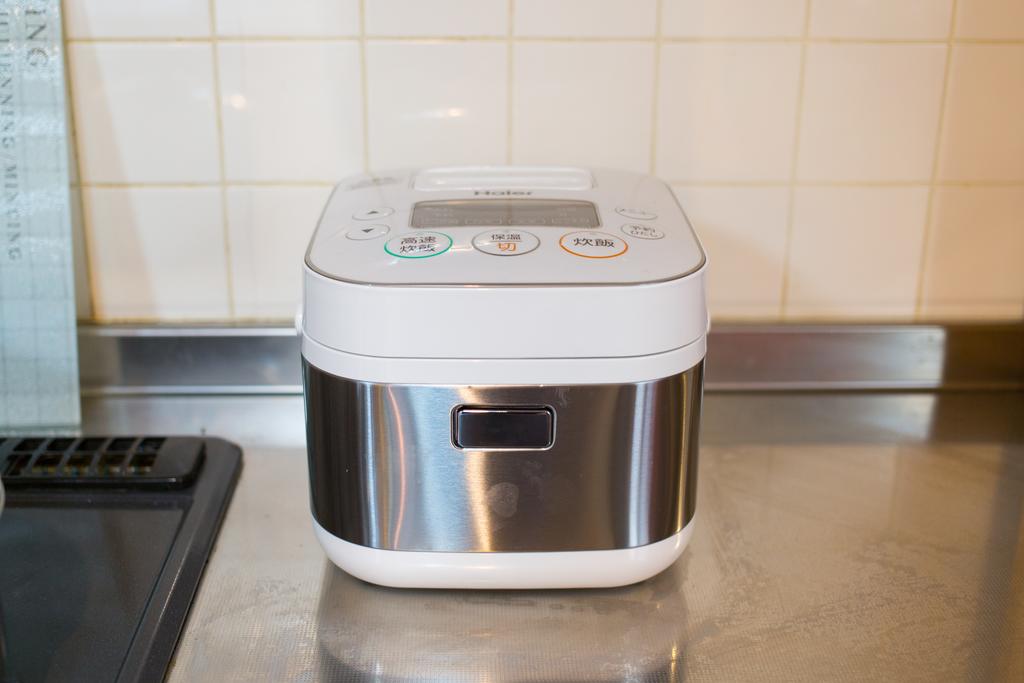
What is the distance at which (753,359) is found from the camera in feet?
3.09

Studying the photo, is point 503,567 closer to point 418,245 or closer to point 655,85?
point 418,245

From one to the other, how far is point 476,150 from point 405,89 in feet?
0.27

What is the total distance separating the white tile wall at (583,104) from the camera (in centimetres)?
85

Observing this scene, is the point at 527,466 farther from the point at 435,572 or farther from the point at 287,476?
the point at 287,476

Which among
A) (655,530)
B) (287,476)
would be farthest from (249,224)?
(655,530)

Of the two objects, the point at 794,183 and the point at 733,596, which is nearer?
the point at 733,596

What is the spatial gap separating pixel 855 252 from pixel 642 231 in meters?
0.40

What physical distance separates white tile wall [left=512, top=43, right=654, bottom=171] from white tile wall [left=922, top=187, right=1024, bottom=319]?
29 centimetres

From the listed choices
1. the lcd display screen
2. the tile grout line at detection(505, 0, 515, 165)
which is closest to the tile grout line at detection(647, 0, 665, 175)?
the tile grout line at detection(505, 0, 515, 165)

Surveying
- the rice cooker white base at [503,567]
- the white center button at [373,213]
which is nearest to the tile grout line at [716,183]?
the white center button at [373,213]

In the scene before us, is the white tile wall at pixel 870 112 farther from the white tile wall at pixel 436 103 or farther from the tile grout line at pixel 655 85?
the white tile wall at pixel 436 103

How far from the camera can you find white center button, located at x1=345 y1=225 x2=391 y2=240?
60cm

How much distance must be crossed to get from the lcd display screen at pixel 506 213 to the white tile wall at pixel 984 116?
1.41 ft

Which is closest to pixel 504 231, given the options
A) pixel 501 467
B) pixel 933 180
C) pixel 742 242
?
pixel 501 467
